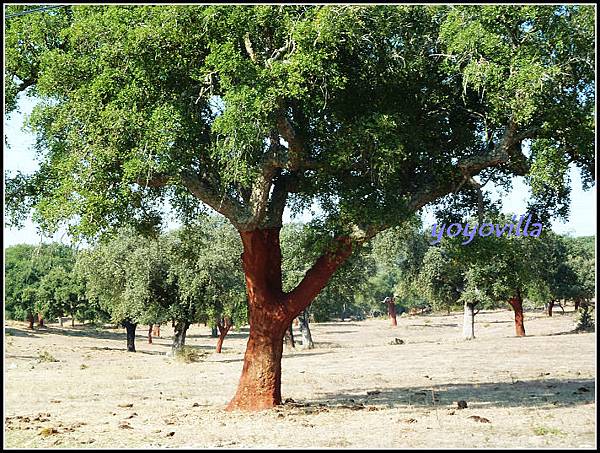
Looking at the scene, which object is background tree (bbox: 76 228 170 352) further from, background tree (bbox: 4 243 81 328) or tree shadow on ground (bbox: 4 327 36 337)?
background tree (bbox: 4 243 81 328)

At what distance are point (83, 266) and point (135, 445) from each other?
104ft

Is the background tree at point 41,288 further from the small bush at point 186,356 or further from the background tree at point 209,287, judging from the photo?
the small bush at point 186,356

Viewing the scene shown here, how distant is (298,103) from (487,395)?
29.5 feet

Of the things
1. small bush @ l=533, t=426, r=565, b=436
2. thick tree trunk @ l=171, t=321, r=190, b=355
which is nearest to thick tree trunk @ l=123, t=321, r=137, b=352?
thick tree trunk @ l=171, t=321, r=190, b=355

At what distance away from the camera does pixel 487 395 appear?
54.3 ft

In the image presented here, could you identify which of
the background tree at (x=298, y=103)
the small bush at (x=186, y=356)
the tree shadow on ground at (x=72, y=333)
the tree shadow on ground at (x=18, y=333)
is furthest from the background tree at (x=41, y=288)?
the background tree at (x=298, y=103)

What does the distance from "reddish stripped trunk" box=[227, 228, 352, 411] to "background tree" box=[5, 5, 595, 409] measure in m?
0.54

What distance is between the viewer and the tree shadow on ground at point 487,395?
48.5 feet

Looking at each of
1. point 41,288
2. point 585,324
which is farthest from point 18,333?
point 585,324

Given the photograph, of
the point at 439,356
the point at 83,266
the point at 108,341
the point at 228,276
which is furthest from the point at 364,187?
the point at 108,341

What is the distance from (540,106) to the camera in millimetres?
11609

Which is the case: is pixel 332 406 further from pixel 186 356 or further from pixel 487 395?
pixel 186 356

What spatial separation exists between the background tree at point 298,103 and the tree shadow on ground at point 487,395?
447 centimetres

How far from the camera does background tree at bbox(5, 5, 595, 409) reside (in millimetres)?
10883
